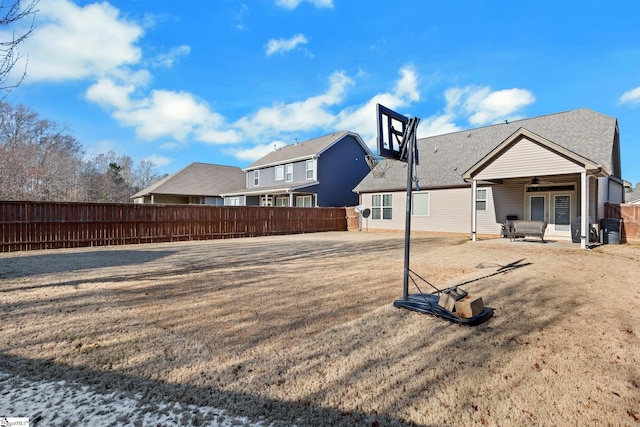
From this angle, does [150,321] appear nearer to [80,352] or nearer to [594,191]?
[80,352]

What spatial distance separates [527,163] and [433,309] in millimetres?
10477

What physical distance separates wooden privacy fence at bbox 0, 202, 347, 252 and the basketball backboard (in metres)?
12.2

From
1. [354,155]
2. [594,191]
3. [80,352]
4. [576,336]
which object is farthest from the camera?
[354,155]

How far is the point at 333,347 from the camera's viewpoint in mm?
3139

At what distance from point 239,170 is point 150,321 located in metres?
32.0

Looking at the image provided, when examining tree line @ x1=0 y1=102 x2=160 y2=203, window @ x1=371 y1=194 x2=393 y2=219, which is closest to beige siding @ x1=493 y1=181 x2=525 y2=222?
window @ x1=371 y1=194 x2=393 y2=219

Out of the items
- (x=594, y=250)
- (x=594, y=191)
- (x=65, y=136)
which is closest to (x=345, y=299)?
(x=594, y=250)

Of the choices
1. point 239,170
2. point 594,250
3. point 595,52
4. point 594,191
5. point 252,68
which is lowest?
point 594,250

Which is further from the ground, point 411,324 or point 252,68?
point 252,68

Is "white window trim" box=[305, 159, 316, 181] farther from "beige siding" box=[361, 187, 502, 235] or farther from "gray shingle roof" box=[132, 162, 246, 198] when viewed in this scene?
"gray shingle roof" box=[132, 162, 246, 198]

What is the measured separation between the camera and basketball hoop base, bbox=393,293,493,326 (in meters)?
3.81

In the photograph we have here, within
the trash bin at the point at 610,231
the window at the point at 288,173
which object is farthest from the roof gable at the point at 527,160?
the window at the point at 288,173

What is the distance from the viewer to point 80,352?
3006 mm

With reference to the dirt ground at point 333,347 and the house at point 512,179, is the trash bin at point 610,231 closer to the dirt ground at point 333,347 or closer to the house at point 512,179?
the house at point 512,179
